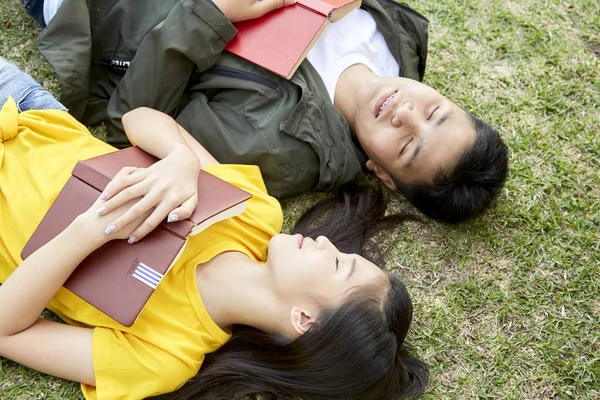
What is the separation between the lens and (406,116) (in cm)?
234

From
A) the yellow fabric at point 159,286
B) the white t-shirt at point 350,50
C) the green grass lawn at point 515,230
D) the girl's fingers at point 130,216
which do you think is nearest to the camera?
the girl's fingers at point 130,216

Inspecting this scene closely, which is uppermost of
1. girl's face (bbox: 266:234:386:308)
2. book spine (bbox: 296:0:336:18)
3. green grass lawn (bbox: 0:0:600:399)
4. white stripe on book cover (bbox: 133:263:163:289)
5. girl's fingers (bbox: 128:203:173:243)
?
book spine (bbox: 296:0:336:18)

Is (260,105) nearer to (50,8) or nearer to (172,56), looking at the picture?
(172,56)

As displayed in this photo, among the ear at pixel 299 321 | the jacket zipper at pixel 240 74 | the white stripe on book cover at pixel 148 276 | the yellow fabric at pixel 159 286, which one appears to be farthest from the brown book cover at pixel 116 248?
the jacket zipper at pixel 240 74

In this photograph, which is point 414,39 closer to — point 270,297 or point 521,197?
point 521,197

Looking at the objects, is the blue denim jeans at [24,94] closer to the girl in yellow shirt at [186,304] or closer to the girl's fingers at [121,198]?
the girl in yellow shirt at [186,304]

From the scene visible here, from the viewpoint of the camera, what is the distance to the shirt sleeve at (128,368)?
189cm

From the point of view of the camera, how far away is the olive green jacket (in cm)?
232

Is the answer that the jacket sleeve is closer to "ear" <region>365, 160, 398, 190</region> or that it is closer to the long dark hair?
"ear" <region>365, 160, 398, 190</region>

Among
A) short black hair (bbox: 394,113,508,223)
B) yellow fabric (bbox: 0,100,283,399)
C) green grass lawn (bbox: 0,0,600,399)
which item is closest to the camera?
yellow fabric (bbox: 0,100,283,399)

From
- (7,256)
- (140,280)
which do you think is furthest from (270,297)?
(7,256)

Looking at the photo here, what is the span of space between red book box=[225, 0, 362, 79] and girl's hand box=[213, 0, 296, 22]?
0.03m

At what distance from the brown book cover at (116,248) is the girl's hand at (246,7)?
0.77 metres

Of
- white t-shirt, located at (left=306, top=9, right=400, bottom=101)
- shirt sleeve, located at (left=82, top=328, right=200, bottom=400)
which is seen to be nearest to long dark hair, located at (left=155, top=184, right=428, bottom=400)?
shirt sleeve, located at (left=82, top=328, right=200, bottom=400)
